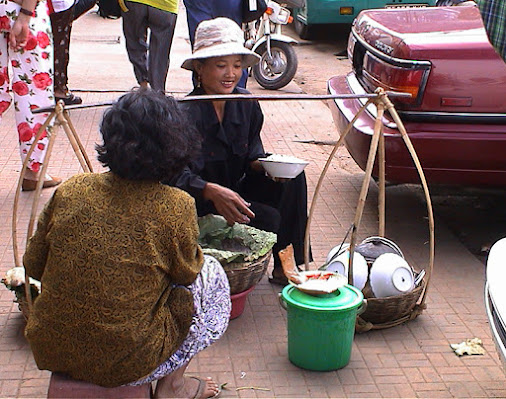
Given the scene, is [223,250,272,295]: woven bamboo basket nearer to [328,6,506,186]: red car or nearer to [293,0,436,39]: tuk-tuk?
[328,6,506,186]: red car

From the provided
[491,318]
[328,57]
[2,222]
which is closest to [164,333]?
[491,318]

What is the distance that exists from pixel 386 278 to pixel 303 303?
1.79ft

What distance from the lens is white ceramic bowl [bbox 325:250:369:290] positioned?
336cm

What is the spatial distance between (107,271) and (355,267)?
4.84 feet

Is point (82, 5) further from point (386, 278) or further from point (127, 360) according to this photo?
point (127, 360)

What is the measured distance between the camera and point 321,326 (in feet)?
9.72

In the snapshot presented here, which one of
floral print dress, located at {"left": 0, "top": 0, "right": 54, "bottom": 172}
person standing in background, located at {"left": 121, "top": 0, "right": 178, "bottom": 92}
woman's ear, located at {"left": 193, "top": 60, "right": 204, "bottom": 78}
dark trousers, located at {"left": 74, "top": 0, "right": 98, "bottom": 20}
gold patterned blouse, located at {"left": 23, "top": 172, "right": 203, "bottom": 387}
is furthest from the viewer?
dark trousers, located at {"left": 74, "top": 0, "right": 98, "bottom": 20}

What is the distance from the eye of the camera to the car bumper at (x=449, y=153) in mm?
4059

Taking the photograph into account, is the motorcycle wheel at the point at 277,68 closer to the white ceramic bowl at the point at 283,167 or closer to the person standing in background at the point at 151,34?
the person standing in background at the point at 151,34

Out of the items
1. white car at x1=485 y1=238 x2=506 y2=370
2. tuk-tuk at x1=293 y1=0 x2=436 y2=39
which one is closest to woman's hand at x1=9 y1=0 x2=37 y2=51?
white car at x1=485 y1=238 x2=506 y2=370

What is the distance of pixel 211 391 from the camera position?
2.83 m

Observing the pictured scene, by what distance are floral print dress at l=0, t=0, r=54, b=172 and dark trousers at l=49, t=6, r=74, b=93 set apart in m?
1.75

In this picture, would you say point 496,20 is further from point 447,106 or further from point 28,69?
point 28,69

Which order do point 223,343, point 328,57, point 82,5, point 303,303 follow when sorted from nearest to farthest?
point 303,303
point 223,343
point 82,5
point 328,57
